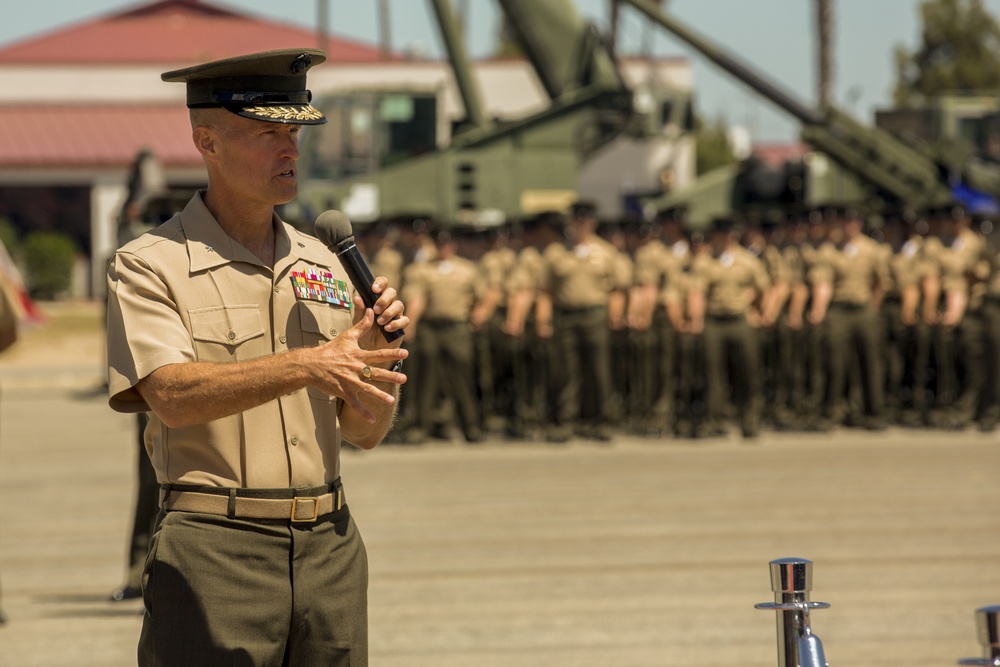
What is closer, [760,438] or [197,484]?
[197,484]

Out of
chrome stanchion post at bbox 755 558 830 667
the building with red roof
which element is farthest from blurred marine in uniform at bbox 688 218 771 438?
the building with red roof

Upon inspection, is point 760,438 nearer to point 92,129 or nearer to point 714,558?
point 714,558

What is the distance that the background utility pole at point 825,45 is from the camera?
3725cm

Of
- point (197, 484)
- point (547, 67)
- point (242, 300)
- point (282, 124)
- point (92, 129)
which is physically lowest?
point (197, 484)

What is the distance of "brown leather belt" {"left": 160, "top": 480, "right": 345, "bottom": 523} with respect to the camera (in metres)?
3.27

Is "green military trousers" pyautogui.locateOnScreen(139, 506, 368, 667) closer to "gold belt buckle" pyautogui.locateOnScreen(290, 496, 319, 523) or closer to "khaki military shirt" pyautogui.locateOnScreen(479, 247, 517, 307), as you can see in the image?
"gold belt buckle" pyautogui.locateOnScreen(290, 496, 319, 523)

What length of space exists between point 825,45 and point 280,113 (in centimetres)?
3541

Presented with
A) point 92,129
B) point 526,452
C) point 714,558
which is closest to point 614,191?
point 526,452

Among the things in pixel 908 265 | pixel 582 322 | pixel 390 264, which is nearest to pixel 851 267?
pixel 908 265

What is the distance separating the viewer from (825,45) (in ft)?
122

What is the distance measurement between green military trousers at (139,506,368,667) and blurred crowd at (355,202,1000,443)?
10165 mm

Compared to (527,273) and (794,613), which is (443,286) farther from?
(794,613)

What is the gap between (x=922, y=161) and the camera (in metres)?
18.6

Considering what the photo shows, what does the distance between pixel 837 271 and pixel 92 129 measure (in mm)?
30026
